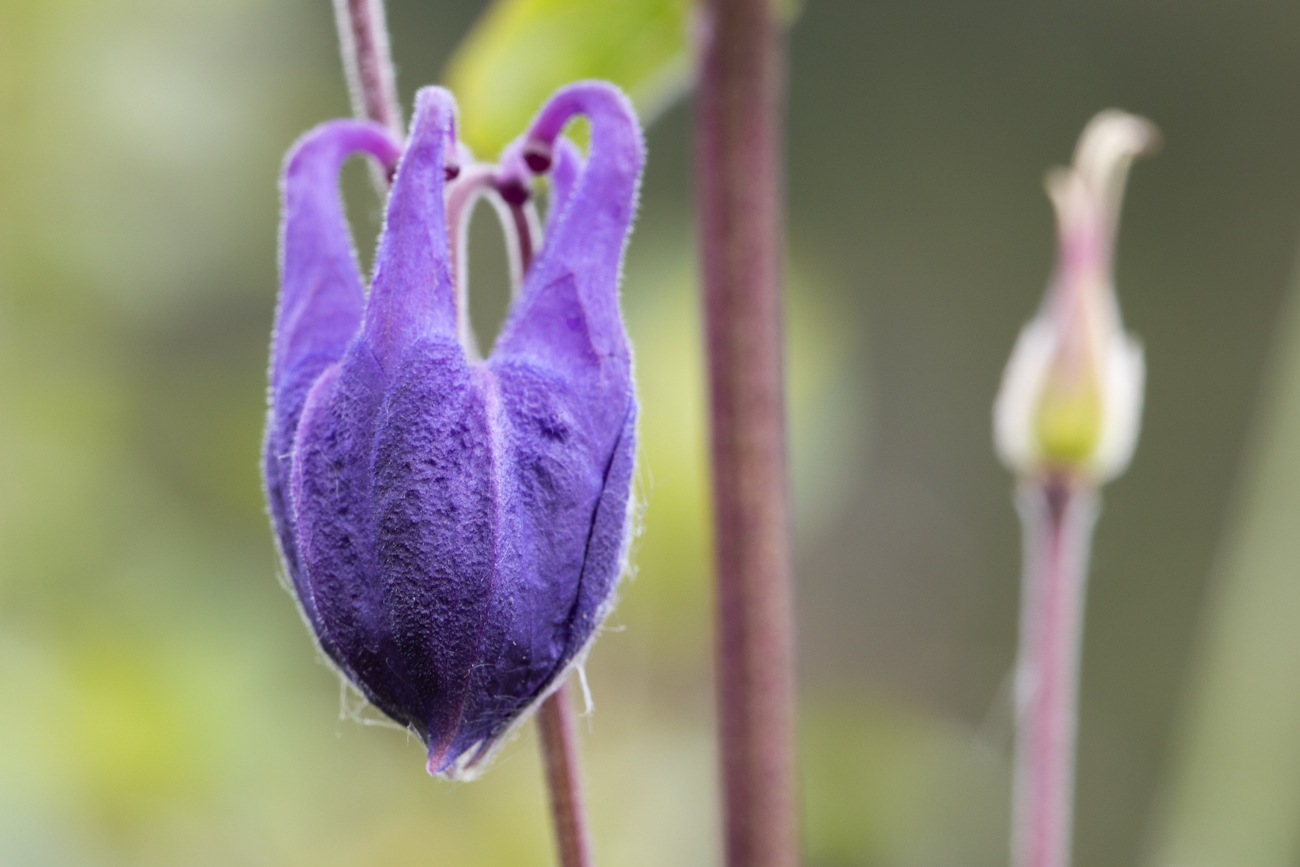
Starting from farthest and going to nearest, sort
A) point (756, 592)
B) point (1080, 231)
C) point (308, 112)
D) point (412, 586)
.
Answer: point (308, 112) < point (1080, 231) < point (756, 592) < point (412, 586)

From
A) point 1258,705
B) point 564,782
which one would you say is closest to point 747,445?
point 564,782

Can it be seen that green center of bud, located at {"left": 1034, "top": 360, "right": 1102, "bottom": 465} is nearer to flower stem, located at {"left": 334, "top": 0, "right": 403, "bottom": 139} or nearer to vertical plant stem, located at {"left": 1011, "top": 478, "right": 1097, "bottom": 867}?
vertical plant stem, located at {"left": 1011, "top": 478, "right": 1097, "bottom": 867}

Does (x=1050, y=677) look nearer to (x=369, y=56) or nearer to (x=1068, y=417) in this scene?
(x=1068, y=417)

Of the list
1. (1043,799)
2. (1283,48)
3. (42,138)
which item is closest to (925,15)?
(1283,48)

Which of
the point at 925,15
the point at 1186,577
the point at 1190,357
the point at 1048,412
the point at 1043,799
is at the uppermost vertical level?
the point at 925,15

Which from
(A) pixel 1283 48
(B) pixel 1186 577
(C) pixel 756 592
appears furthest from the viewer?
(B) pixel 1186 577

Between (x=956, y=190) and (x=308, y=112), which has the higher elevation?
(x=308, y=112)

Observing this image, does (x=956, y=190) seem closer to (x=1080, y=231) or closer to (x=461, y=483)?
(x=1080, y=231)

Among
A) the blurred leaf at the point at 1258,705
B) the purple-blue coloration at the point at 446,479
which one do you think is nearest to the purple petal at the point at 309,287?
the purple-blue coloration at the point at 446,479
